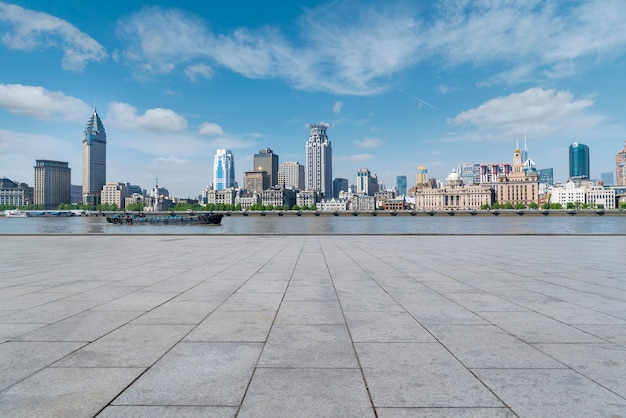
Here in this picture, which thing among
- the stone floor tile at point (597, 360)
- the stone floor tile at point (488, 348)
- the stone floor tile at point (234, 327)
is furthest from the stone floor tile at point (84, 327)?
the stone floor tile at point (597, 360)

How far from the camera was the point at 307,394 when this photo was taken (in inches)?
158

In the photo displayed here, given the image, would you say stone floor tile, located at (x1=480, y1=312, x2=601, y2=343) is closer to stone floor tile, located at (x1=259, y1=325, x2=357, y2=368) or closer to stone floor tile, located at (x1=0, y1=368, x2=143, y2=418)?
stone floor tile, located at (x1=259, y1=325, x2=357, y2=368)

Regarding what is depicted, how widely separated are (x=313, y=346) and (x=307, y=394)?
4.64ft

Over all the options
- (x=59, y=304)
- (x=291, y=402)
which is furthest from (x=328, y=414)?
(x=59, y=304)

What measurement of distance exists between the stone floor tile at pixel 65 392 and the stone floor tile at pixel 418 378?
109 inches

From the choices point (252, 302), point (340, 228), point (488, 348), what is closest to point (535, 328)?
point (488, 348)

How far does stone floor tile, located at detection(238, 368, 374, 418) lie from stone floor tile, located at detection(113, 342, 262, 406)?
0.20 metres

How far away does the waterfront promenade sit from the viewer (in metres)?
3.87

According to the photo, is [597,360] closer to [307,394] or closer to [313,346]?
[313,346]

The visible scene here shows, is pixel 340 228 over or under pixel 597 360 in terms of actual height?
under

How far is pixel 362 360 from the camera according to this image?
4.91 metres

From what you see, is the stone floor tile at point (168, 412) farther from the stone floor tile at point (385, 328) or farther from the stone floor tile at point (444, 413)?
the stone floor tile at point (385, 328)

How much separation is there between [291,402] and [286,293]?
525 cm

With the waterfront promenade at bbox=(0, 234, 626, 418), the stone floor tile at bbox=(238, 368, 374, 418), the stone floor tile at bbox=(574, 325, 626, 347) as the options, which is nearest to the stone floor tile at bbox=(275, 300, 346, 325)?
the waterfront promenade at bbox=(0, 234, 626, 418)
